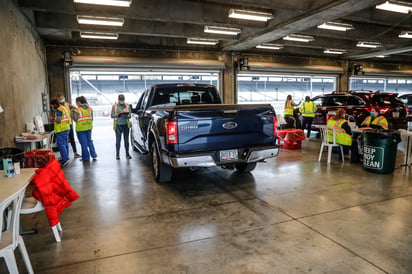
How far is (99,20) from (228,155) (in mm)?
5858

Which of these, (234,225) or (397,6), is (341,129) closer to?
(397,6)

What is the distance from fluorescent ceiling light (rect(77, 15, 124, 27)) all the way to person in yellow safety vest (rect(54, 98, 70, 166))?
8.16 feet

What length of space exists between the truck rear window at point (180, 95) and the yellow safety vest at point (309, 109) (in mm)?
5330

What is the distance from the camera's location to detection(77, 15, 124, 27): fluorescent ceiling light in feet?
24.7

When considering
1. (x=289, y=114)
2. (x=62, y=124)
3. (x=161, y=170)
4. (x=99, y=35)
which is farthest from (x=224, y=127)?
(x=289, y=114)

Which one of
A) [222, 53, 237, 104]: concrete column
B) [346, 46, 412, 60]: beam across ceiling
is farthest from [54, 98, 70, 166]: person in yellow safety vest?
[346, 46, 412, 60]: beam across ceiling

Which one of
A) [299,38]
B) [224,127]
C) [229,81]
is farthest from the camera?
[229,81]

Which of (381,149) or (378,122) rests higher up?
(378,122)

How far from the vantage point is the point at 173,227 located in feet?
11.3

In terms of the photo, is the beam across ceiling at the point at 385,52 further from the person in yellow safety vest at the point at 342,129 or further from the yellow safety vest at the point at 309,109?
the person in yellow safety vest at the point at 342,129

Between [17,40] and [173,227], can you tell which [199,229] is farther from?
[17,40]

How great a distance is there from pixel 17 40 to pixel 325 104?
9971 millimetres

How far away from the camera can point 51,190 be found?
290 centimetres

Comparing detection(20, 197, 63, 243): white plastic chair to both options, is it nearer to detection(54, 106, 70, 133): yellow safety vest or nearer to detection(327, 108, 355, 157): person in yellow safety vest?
detection(54, 106, 70, 133): yellow safety vest
